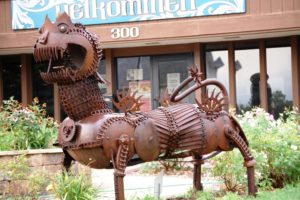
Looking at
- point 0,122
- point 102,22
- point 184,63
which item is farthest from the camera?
point 184,63

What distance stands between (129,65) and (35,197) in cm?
915

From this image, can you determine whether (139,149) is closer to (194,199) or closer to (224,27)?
(194,199)

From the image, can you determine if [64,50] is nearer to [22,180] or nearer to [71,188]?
[71,188]

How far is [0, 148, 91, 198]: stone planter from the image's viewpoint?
6709mm

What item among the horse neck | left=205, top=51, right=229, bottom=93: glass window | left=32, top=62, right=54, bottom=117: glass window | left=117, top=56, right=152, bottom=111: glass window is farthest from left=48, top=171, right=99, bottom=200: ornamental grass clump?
left=32, top=62, right=54, bottom=117: glass window

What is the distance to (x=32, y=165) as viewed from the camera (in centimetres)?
766

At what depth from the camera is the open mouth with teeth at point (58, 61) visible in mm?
4461

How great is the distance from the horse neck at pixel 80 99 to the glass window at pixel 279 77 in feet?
32.9

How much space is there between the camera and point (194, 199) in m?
5.84

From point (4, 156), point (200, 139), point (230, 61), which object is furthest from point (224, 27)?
point (200, 139)

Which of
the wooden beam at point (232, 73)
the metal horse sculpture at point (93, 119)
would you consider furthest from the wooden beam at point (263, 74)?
the metal horse sculpture at point (93, 119)

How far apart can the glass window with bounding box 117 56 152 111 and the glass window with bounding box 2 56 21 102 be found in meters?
3.38

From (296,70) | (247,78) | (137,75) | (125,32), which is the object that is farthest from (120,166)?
(137,75)

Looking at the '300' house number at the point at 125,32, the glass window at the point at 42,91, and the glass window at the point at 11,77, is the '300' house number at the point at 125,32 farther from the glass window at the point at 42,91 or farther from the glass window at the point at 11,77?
the glass window at the point at 11,77
